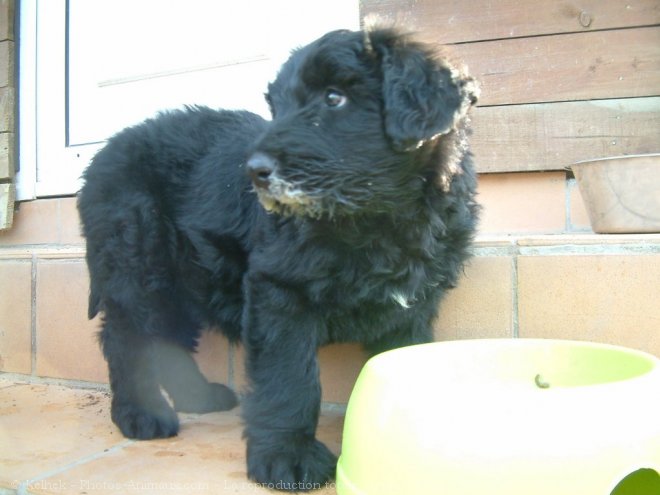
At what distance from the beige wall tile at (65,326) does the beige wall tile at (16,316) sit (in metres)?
0.09

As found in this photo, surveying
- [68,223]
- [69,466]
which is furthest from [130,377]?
[68,223]

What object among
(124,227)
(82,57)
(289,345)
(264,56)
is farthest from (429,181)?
(82,57)

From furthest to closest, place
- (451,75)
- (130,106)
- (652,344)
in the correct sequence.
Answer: (130,106), (652,344), (451,75)

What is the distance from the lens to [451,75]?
1.85 meters

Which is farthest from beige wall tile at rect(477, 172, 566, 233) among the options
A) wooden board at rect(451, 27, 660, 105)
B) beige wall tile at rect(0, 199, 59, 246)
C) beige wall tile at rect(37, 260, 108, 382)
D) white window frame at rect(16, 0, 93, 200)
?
white window frame at rect(16, 0, 93, 200)

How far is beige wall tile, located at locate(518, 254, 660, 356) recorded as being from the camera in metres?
2.24

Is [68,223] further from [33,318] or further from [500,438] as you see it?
[500,438]

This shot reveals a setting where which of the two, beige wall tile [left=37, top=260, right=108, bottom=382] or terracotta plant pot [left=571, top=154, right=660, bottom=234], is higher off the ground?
terracotta plant pot [left=571, top=154, right=660, bottom=234]

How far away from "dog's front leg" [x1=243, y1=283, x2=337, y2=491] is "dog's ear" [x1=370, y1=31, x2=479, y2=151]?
628 mm

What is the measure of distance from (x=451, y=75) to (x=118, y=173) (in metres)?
1.42

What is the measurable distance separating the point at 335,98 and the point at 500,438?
1081 mm

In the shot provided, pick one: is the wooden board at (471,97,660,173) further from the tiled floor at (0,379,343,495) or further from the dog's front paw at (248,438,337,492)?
the dog's front paw at (248,438,337,492)

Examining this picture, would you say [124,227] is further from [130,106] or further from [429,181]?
[130,106]

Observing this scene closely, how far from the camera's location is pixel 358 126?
184 centimetres
